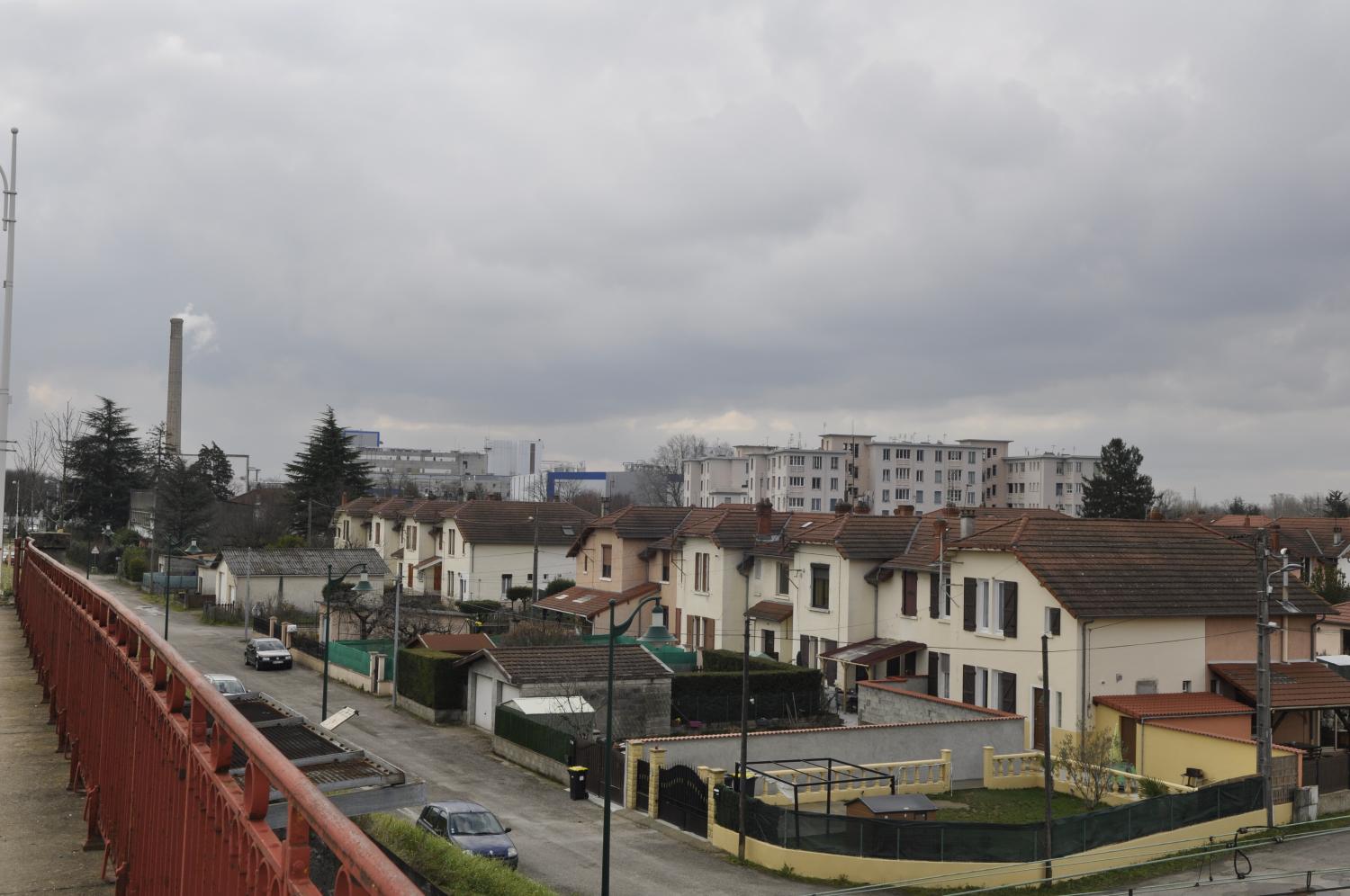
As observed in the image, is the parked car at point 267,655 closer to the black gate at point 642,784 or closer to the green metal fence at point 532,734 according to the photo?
the green metal fence at point 532,734

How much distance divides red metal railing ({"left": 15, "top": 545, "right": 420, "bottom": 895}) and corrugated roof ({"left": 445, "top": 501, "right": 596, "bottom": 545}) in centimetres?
6261

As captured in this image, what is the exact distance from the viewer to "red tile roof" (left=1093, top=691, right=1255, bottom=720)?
34.1 metres

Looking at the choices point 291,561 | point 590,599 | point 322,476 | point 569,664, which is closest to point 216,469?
point 322,476

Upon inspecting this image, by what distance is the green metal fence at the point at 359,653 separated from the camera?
47.7m

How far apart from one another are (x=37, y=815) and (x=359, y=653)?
43128mm

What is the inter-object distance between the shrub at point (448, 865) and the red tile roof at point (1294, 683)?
26870 mm

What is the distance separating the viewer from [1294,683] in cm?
3678

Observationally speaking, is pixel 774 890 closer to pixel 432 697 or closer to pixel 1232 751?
pixel 1232 751

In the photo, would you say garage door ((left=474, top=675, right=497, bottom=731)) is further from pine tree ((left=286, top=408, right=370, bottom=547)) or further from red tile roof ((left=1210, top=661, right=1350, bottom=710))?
pine tree ((left=286, top=408, right=370, bottom=547))

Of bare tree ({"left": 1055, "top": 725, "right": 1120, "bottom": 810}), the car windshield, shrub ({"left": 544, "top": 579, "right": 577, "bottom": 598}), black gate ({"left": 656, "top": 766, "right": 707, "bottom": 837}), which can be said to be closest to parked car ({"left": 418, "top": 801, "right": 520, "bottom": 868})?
the car windshield

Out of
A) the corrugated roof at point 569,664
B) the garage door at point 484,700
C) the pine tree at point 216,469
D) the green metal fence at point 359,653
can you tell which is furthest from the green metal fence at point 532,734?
the pine tree at point 216,469

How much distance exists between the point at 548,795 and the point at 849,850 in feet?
32.4

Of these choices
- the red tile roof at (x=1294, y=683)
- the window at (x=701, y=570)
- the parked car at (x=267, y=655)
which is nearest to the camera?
the red tile roof at (x=1294, y=683)

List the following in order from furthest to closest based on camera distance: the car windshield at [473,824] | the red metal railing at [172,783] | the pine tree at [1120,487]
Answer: the pine tree at [1120,487], the car windshield at [473,824], the red metal railing at [172,783]
